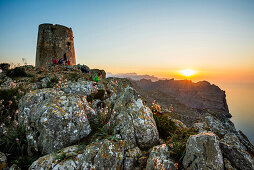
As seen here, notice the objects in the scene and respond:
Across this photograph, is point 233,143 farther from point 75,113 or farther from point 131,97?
point 75,113

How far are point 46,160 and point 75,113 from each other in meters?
1.58

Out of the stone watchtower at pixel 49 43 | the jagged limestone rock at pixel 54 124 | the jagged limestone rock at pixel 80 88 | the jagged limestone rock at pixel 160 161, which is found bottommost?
A: the jagged limestone rock at pixel 160 161

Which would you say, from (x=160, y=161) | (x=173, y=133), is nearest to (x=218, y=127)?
(x=173, y=133)

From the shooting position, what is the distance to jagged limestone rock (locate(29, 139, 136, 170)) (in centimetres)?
307

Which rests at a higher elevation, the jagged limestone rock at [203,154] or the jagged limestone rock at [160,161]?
the jagged limestone rock at [203,154]

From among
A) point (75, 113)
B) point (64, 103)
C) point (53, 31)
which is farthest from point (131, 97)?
point (53, 31)

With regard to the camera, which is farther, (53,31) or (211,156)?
(53,31)

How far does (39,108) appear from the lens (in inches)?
170

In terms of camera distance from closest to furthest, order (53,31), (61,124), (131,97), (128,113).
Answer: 1. (61,124)
2. (128,113)
3. (131,97)
4. (53,31)

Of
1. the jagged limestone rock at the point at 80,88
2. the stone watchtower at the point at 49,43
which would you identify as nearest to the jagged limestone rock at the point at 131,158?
the jagged limestone rock at the point at 80,88

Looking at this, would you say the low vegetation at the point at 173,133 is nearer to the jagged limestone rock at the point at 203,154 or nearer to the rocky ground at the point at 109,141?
the rocky ground at the point at 109,141

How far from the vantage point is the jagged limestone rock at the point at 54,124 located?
12.7 feet

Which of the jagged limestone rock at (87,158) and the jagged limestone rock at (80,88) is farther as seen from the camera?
the jagged limestone rock at (80,88)

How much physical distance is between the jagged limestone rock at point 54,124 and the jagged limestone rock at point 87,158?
591 millimetres
